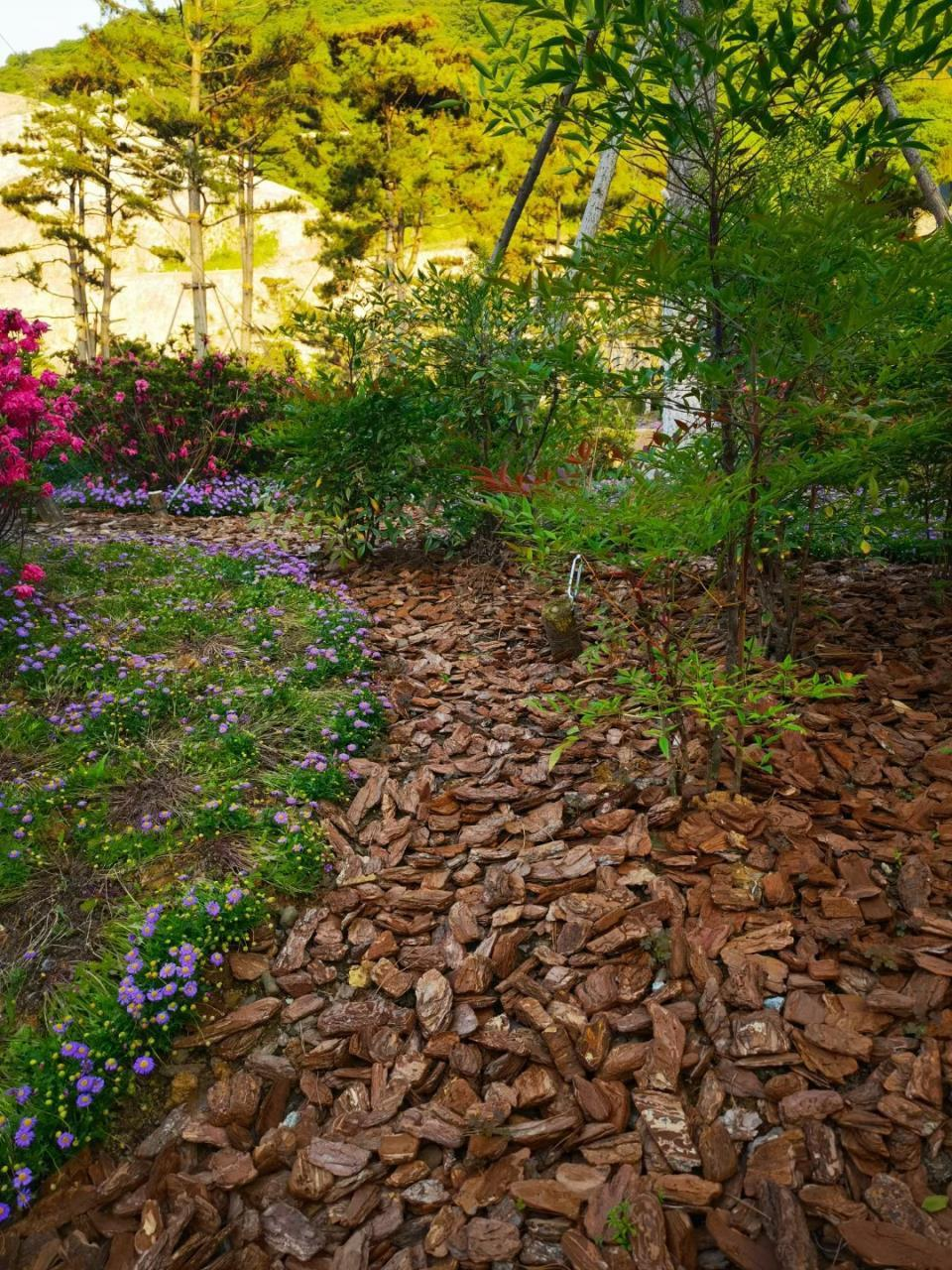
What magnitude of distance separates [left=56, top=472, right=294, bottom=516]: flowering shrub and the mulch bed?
4222mm

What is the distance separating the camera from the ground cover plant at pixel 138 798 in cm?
181

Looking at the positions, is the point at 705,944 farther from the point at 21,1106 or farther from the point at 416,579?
the point at 416,579

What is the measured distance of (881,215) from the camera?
5.30 feet

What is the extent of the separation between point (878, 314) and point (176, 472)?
19.3 ft

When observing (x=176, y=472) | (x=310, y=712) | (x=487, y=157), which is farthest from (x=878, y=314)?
(x=487, y=157)

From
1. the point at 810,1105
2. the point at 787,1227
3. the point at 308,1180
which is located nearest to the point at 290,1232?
the point at 308,1180

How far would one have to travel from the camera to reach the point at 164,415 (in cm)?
646

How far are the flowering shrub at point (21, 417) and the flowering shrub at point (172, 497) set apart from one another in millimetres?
2031

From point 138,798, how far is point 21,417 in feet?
7.08

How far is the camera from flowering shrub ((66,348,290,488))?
20.8 feet

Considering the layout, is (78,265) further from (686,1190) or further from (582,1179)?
(686,1190)

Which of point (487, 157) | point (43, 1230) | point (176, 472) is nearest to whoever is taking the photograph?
point (43, 1230)

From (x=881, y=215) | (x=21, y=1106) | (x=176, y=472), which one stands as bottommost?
(x=21, y=1106)

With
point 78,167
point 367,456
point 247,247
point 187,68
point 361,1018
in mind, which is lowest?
point 361,1018
